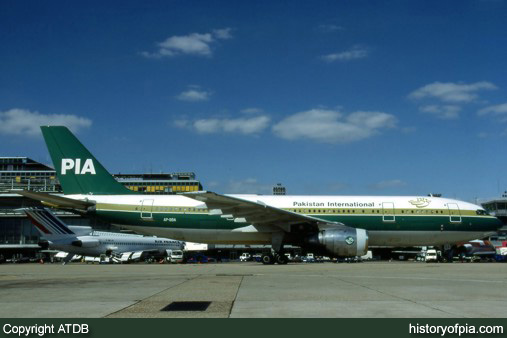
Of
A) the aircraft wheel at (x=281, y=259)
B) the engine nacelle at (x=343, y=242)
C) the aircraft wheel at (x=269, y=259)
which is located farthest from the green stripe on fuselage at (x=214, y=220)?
the engine nacelle at (x=343, y=242)

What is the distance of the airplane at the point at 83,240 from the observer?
153 ft

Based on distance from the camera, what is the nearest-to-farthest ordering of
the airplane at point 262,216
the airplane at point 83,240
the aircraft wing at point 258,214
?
1. the aircraft wing at point 258,214
2. the airplane at point 262,216
3. the airplane at point 83,240

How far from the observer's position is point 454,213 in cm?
2928

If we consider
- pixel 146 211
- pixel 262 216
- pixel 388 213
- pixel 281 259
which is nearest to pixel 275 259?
pixel 281 259

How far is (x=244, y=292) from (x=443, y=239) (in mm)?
22142

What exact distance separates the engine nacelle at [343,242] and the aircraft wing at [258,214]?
118cm

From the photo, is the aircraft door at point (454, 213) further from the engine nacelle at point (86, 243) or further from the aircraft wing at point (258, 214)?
the engine nacelle at point (86, 243)

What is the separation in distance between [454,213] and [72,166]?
23.1m

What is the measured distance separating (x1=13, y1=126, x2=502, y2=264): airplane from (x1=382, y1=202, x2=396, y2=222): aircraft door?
58 mm

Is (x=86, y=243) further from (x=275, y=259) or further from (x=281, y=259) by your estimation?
(x=281, y=259)
